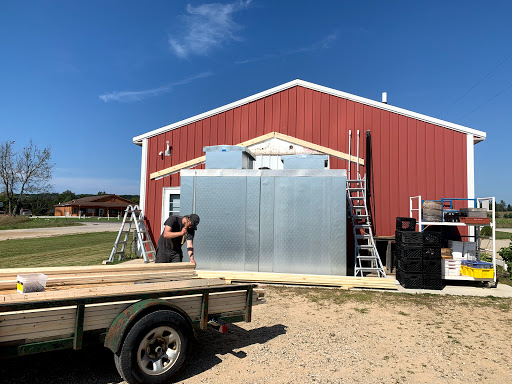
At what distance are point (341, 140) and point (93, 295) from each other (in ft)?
33.4

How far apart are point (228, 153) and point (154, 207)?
456cm

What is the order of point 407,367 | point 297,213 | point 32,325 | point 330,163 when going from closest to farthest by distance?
point 32,325 → point 407,367 → point 297,213 → point 330,163

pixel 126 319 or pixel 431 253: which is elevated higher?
pixel 431 253

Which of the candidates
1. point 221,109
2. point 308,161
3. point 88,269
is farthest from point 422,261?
point 221,109

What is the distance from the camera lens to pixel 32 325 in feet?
9.50

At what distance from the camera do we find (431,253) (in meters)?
8.42

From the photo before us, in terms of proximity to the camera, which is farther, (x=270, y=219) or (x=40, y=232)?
(x=40, y=232)

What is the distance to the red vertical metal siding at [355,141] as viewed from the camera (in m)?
11.0

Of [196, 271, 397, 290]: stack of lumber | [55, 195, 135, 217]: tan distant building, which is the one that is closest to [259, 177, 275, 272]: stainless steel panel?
[196, 271, 397, 290]: stack of lumber

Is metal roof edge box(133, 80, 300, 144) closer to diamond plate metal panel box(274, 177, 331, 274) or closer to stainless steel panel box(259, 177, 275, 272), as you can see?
stainless steel panel box(259, 177, 275, 272)

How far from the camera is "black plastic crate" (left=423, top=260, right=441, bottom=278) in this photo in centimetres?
834

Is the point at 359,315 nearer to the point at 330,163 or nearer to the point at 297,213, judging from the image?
the point at 297,213

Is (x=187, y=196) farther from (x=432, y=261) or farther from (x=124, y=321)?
(x=432, y=261)

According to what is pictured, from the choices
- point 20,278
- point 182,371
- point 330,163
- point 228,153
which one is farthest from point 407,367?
point 330,163
